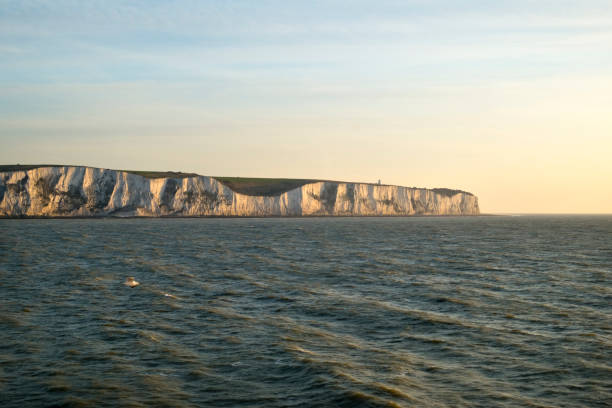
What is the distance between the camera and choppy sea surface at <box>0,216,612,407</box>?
13633 millimetres

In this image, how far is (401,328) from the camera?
20156 millimetres

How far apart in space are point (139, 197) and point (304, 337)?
127692mm

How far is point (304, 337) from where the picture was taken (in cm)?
1888

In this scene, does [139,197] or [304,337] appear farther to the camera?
[139,197]

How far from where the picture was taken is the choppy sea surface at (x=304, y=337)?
537 inches

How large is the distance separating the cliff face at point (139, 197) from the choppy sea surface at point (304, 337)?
321 ft

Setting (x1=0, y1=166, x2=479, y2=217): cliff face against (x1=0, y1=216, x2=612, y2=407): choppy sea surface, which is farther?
(x1=0, y1=166, x2=479, y2=217): cliff face

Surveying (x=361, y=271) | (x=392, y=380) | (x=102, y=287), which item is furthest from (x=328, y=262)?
(x=392, y=380)

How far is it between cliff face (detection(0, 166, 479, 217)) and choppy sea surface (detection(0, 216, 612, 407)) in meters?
97.7

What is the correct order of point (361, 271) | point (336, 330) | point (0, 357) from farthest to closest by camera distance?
point (361, 271), point (336, 330), point (0, 357)

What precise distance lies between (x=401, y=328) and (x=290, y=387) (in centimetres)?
729

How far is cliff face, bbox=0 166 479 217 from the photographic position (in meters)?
123

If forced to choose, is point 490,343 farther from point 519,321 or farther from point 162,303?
point 162,303

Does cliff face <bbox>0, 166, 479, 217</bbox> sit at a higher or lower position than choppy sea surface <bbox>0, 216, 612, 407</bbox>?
higher
